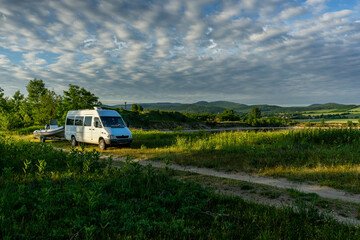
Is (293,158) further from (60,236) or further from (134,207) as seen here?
(60,236)

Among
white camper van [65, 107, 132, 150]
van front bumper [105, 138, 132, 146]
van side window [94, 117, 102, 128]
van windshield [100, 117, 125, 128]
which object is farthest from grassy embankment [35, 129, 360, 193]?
van side window [94, 117, 102, 128]

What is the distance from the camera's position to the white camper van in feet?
47.3

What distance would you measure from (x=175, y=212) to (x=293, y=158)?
294 inches

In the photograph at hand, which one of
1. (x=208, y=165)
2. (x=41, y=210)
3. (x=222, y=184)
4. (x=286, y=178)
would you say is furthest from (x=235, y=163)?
(x=41, y=210)

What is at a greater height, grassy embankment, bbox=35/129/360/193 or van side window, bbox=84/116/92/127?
van side window, bbox=84/116/92/127

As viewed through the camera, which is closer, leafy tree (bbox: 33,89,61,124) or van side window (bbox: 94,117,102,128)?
van side window (bbox: 94,117,102,128)

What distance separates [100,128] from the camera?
1480 centimetres

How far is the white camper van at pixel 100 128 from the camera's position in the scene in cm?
1443

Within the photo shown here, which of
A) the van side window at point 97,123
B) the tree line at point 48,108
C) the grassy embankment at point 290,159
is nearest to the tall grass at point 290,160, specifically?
the grassy embankment at point 290,159

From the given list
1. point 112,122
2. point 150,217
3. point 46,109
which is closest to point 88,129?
point 112,122

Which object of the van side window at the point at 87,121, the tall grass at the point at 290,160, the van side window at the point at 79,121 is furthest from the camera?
the van side window at the point at 79,121

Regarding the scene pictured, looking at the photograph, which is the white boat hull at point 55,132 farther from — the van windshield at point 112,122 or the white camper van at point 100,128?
the van windshield at point 112,122

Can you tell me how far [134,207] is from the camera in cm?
411

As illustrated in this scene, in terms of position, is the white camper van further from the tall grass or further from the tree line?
the tree line
